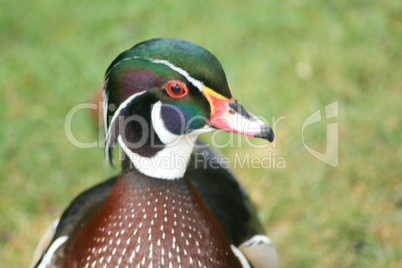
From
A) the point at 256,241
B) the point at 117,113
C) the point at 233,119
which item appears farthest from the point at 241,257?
the point at 117,113

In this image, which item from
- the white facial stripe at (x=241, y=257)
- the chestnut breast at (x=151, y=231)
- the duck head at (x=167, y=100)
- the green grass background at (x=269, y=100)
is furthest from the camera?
the green grass background at (x=269, y=100)

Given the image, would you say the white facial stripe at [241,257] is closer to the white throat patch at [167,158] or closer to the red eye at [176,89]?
the white throat patch at [167,158]

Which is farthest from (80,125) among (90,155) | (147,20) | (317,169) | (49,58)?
(317,169)

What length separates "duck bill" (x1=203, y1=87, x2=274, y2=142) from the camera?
57.9 inches

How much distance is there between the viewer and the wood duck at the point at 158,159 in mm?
1456

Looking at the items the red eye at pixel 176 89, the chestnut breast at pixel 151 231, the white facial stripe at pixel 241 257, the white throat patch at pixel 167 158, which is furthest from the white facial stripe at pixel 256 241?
the red eye at pixel 176 89

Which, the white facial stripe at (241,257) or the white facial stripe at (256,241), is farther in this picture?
the white facial stripe at (256,241)

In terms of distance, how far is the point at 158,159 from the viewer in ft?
5.21

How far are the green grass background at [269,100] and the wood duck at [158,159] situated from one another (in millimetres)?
789

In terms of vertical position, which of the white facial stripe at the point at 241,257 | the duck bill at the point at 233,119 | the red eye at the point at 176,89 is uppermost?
the red eye at the point at 176,89

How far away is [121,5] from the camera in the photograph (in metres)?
3.63

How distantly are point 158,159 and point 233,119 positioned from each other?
24 centimetres

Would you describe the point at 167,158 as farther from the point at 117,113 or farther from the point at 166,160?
the point at 117,113

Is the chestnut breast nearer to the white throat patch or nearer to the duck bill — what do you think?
the white throat patch
